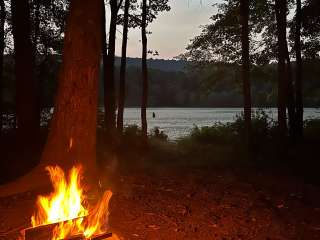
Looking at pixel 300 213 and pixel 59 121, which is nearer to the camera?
pixel 300 213

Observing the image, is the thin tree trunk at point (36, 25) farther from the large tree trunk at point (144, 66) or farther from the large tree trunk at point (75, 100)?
the large tree trunk at point (75, 100)

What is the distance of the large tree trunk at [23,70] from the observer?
40.7 ft

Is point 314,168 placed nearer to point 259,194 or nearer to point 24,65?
point 259,194

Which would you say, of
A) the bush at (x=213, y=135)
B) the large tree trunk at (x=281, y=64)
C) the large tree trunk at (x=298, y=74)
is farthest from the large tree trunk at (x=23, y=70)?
the bush at (x=213, y=135)

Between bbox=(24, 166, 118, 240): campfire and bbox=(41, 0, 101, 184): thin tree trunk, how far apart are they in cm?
142

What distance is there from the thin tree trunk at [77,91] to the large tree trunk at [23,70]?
470cm

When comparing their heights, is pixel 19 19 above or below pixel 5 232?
above

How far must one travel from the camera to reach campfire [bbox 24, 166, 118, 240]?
5.20 meters

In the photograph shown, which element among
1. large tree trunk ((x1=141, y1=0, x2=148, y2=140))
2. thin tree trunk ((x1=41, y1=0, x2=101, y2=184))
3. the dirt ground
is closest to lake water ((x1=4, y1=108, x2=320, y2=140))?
large tree trunk ((x1=141, y1=0, x2=148, y2=140))

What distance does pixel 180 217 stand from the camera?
23.5 feet

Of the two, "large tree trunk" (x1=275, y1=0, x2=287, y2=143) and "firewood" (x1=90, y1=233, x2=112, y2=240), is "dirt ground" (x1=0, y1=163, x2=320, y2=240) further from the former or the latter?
"large tree trunk" (x1=275, y1=0, x2=287, y2=143)

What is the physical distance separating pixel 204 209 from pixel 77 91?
143 inches

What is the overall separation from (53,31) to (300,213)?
19.3 metres

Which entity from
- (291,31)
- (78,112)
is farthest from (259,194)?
(291,31)
